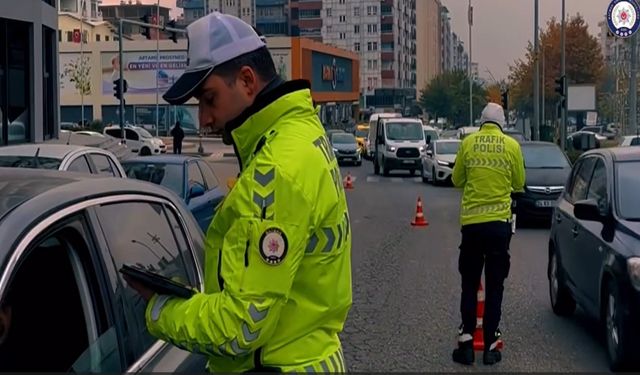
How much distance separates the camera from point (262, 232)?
8.50 feet

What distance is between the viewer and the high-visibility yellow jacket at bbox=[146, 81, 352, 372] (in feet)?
8.52

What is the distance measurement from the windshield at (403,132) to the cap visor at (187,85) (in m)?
36.9

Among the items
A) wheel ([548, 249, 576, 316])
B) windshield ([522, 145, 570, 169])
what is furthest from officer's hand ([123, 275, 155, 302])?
windshield ([522, 145, 570, 169])

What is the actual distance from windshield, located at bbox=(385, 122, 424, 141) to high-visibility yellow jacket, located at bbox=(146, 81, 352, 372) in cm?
3691

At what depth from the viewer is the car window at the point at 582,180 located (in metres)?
9.45

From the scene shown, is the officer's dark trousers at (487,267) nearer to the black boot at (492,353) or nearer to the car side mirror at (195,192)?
the black boot at (492,353)

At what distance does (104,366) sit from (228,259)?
2.29 feet

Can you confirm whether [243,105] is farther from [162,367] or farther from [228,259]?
[162,367]

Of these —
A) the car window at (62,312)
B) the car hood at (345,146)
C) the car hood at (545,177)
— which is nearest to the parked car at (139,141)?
the car hood at (345,146)

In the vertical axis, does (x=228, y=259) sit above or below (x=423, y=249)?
above

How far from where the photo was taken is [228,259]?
264 cm

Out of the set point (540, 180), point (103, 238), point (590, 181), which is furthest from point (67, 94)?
point (103, 238)

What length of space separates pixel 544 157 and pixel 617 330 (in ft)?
45.2

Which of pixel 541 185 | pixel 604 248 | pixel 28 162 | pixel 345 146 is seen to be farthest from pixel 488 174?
pixel 345 146
